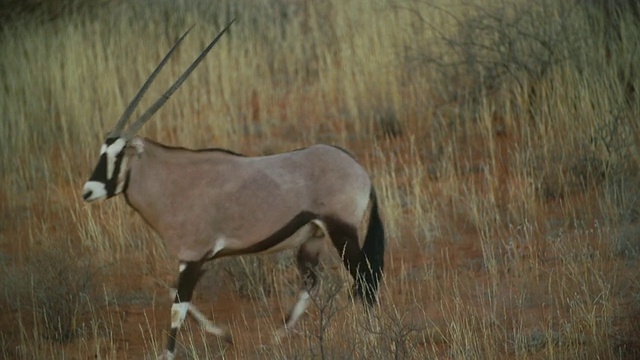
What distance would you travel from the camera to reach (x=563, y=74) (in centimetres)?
1181

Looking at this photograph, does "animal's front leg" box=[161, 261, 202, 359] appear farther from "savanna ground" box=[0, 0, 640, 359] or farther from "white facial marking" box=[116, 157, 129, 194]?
"white facial marking" box=[116, 157, 129, 194]

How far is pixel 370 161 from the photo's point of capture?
11336 mm

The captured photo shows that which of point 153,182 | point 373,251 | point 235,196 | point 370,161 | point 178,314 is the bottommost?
point 178,314

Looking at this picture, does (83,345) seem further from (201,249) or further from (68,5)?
(68,5)

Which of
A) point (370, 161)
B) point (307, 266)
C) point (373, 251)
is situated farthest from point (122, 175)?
point (370, 161)

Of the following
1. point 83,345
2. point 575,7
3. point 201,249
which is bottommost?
point 83,345

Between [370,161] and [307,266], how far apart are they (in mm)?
4200

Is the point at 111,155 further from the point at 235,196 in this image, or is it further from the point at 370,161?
the point at 370,161

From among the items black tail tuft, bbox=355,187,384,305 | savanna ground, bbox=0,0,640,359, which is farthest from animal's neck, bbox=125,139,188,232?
black tail tuft, bbox=355,187,384,305

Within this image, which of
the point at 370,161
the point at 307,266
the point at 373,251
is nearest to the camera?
the point at 373,251

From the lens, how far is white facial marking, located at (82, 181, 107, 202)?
264 inches

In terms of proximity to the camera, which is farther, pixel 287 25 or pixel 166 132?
pixel 287 25

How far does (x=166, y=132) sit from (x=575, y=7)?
416 centimetres

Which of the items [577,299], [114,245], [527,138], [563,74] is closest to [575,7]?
[563,74]
